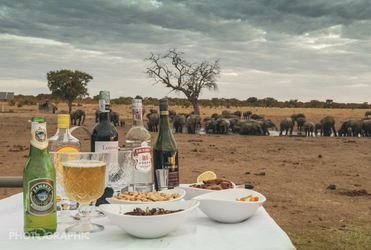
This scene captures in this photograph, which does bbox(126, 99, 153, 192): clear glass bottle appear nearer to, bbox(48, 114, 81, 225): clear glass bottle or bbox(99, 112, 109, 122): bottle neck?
bbox(99, 112, 109, 122): bottle neck

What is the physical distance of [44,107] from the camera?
47781mm

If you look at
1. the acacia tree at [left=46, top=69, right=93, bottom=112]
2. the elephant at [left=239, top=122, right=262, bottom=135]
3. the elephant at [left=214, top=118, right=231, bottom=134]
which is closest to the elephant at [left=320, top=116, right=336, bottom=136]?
the elephant at [left=239, top=122, right=262, bottom=135]

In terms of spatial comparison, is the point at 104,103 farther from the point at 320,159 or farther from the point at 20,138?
the point at 20,138

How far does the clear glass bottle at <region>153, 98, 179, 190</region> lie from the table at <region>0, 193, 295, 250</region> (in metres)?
0.39

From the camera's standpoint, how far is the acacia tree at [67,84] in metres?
52.0

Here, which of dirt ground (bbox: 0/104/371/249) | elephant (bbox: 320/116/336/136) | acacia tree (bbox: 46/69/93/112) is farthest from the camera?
acacia tree (bbox: 46/69/93/112)

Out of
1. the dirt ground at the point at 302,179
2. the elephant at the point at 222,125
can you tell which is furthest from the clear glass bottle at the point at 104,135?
the elephant at the point at 222,125

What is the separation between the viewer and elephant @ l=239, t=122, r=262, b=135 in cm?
2655

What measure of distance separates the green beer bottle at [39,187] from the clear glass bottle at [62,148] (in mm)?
221

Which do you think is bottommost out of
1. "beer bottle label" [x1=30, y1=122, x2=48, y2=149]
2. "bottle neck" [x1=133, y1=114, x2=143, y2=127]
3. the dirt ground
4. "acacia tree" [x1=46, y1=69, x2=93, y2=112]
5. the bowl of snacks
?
the dirt ground

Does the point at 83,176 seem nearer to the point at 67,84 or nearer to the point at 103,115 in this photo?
the point at 103,115

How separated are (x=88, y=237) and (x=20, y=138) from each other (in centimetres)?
1976

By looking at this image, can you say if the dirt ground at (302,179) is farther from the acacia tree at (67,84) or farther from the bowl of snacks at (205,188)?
the acacia tree at (67,84)

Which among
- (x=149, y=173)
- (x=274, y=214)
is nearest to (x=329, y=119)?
(x=274, y=214)
